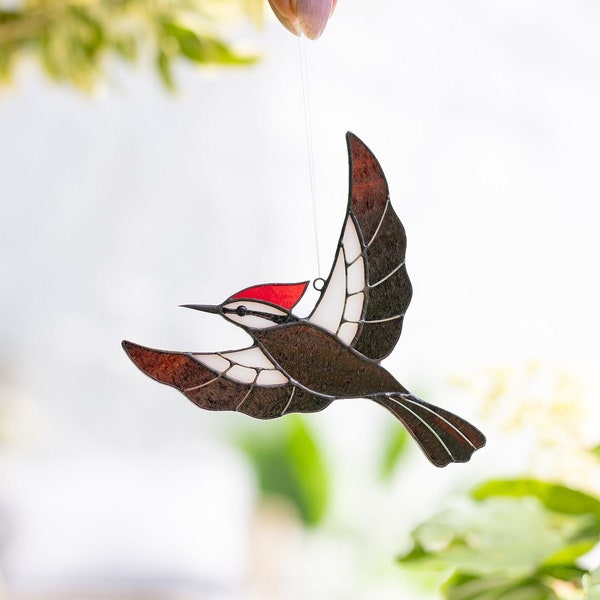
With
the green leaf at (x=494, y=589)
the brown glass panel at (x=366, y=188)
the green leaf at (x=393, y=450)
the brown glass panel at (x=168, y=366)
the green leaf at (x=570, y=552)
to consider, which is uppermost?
the green leaf at (x=393, y=450)

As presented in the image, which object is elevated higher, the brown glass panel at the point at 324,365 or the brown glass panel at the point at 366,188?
the brown glass panel at the point at 366,188

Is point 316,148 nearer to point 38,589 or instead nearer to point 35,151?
point 35,151

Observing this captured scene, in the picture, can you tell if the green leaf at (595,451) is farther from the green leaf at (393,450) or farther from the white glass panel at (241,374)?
the green leaf at (393,450)

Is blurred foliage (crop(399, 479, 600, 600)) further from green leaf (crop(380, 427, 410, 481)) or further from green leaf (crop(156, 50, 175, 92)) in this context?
green leaf (crop(380, 427, 410, 481))

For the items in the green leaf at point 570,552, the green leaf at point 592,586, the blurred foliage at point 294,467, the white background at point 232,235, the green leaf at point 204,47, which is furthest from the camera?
the white background at point 232,235

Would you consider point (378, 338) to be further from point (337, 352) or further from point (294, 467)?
point (294, 467)

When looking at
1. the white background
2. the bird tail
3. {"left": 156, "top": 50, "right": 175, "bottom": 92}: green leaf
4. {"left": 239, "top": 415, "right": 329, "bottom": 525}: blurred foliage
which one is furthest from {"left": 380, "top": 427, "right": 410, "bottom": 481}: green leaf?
the bird tail

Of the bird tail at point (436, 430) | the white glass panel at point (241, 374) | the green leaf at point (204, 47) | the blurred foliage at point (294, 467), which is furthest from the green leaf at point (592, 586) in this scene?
the blurred foliage at point (294, 467)
